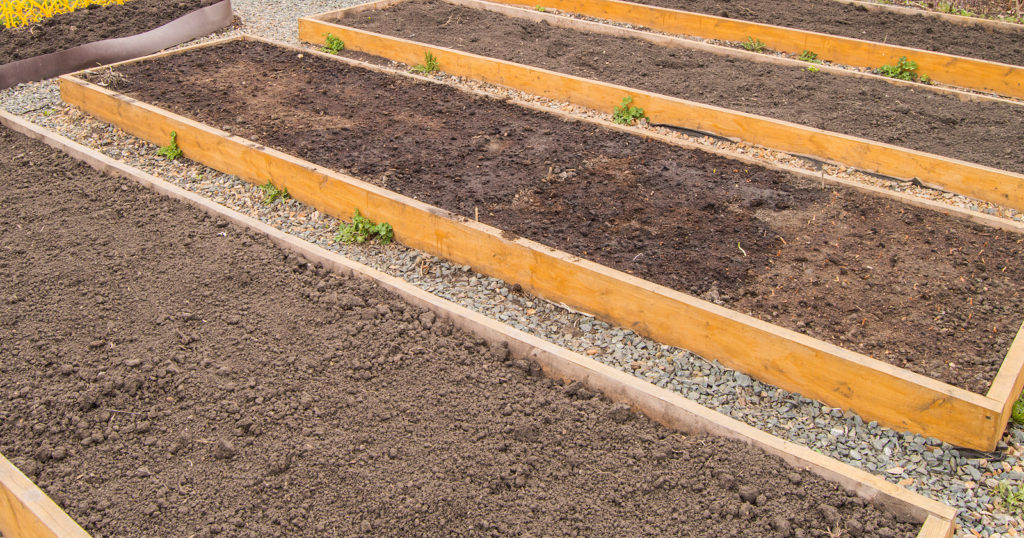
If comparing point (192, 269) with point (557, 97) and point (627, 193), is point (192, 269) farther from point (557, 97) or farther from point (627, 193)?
point (557, 97)

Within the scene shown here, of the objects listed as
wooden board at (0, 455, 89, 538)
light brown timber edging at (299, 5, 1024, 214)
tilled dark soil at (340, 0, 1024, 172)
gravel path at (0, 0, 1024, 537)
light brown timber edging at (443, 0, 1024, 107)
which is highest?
light brown timber edging at (443, 0, 1024, 107)

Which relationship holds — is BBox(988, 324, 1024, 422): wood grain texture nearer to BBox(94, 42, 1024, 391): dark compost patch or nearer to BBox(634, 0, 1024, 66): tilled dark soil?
BBox(94, 42, 1024, 391): dark compost patch

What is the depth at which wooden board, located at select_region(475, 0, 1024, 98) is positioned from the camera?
23.3 feet

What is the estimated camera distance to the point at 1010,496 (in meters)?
3.01

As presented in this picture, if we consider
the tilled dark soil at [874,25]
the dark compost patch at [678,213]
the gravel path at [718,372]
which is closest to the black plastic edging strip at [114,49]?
the dark compost patch at [678,213]

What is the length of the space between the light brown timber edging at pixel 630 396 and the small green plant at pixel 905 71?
18.9 ft

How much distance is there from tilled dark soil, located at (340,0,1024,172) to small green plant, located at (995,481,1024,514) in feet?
11.3

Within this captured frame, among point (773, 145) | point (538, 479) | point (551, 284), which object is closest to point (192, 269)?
point (551, 284)

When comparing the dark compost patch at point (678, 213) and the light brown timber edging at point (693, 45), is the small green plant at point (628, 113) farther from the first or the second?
the light brown timber edging at point (693, 45)

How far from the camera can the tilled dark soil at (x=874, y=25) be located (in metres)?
7.92

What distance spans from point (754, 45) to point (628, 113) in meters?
2.71

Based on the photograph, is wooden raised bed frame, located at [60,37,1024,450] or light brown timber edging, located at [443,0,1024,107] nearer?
wooden raised bed frame, located at [60,37,1024,450]

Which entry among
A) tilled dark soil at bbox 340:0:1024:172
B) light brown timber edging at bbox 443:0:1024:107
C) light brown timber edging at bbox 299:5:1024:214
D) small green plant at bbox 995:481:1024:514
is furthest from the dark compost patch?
light brown timber edging at bbox 443:0:1024:107

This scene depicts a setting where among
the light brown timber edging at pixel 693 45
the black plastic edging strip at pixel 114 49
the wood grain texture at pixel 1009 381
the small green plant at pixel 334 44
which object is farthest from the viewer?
the small green plant at pixel 334 44
